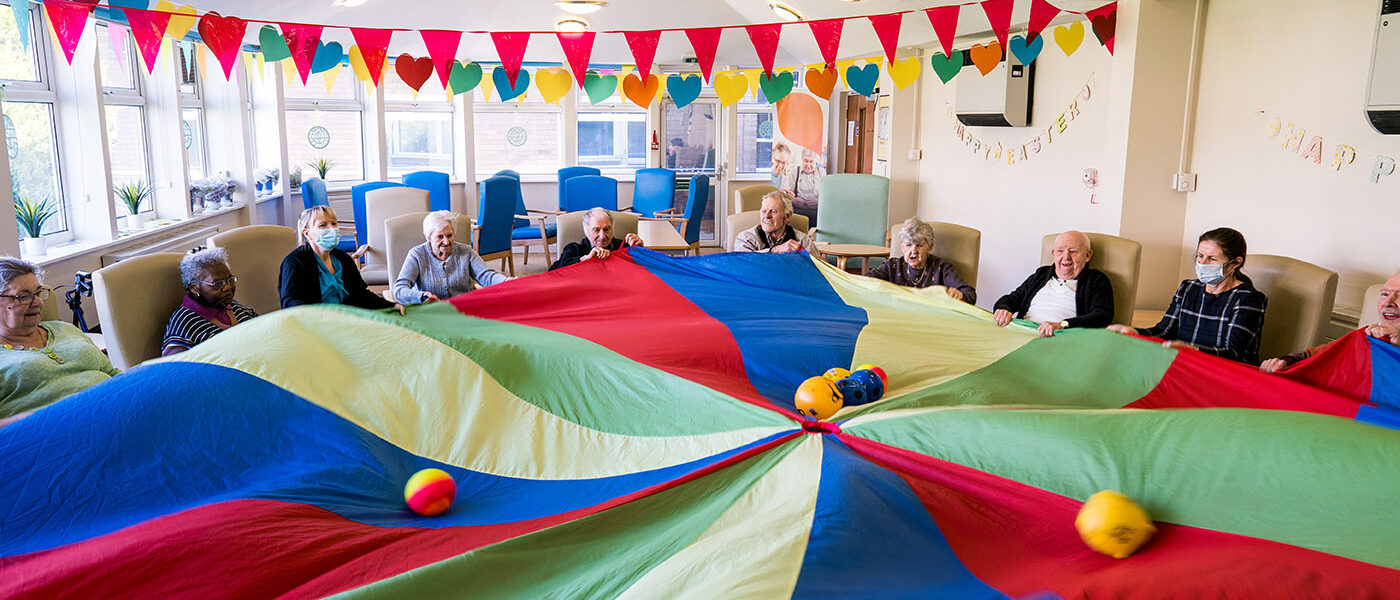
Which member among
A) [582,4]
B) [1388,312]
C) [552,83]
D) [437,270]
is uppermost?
[582,4]

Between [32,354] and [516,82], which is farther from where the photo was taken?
[516,82]

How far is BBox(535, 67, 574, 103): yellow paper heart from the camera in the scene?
7492 mm

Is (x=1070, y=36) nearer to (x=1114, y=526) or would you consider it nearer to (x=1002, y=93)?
(x=1002, y=93)

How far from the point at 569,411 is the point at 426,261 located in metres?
2.05

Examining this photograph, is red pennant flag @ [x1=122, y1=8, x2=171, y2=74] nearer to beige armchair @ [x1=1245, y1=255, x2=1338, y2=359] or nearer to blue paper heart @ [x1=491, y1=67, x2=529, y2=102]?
blue paper heart @ [x1=491, y1=67, x2=529, y2=102]

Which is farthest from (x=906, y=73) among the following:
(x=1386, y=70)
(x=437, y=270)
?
(x=437, y=270)

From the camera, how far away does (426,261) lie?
4.73 meters

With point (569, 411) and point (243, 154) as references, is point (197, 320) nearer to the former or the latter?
point (569, 411)

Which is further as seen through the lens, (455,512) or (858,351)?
(858,351)

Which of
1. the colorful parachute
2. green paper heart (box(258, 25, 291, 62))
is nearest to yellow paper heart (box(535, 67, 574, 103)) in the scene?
green paper heart (box(258, 25, 291, 62))

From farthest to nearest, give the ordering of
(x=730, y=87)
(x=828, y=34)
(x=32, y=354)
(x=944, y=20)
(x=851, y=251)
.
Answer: (x=730, y=87) → (x=851, y=251) → (x=828, y=34) → (x=944, y=20) → (x=32, y=354)

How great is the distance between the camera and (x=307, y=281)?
13.2 ft

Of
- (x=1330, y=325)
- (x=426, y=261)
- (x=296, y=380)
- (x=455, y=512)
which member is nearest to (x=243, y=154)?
(x=426, y=261)

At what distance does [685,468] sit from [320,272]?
7.52 ft
